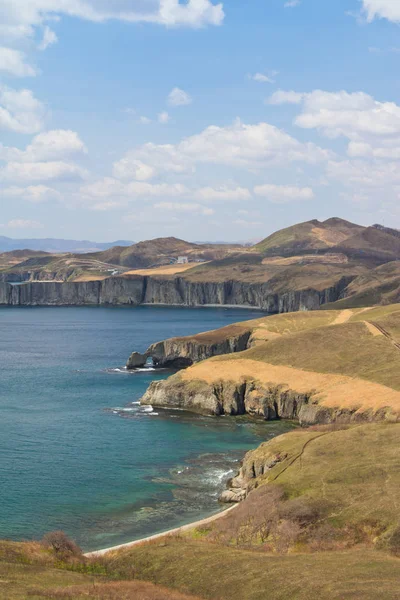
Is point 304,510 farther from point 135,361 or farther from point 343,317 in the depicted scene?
point 343,317

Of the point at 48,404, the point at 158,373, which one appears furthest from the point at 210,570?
the point at 158,373

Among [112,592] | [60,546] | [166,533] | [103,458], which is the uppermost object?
[112,592]

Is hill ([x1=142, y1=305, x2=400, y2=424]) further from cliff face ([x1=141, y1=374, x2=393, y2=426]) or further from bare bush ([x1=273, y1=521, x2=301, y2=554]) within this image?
bare bush ([x1=273, y1=521, x2=301, y2=554])

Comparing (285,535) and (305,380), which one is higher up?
(305,380)

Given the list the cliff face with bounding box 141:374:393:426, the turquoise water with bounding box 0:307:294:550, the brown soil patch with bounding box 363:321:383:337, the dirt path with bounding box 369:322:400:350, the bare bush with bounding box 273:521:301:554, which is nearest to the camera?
the bare bush with bounding box 273:521:301:554

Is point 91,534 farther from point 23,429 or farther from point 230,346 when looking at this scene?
point 230,346

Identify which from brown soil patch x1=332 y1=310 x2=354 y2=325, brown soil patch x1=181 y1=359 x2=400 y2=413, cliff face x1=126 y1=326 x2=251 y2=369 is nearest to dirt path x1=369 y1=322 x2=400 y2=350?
brown soil patch x1=181 y1=359 x2=400 y2=413

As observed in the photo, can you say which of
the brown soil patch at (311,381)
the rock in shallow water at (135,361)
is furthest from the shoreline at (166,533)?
the rock in shallow water at (135,361)

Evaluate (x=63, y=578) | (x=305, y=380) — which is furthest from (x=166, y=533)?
(x=305, y=380)
